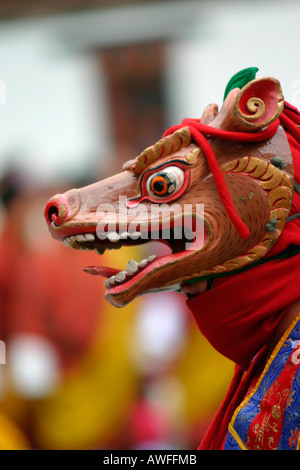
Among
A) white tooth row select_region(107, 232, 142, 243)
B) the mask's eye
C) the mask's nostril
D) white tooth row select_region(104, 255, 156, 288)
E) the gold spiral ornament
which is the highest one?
the gold spiral ornament

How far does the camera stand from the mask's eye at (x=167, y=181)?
1.74 meters

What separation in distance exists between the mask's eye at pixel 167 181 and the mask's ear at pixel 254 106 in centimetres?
15

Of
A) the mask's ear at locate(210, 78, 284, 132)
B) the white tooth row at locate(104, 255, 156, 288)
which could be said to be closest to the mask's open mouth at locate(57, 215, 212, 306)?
the white tooth row at locate(104, 255, 156, 288)

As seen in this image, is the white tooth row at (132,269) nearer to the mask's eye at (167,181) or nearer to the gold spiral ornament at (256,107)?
the mask's eye at (167,181)

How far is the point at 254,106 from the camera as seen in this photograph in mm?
1756

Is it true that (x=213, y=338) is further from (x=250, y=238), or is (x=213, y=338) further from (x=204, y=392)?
(x=204, y=392)

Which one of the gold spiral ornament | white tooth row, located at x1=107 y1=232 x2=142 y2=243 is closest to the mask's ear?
the gold spiral ornament

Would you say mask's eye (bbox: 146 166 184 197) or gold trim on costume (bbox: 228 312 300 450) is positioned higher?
mask's eye (bbox: 146 166 184 197)

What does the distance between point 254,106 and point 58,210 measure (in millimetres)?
498

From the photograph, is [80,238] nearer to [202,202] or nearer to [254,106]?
[202,202]

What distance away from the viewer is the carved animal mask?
5.66 feet

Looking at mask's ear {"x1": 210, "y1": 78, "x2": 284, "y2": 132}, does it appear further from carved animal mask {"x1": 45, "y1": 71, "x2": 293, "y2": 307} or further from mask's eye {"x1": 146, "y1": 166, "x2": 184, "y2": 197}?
mask's eye {"x1": 146, "y1": 166, "x2": 184, "y2": 197}

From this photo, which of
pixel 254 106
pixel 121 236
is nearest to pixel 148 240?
pixel 121 236

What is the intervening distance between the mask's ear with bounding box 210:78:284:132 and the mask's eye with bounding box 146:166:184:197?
6.0 inches
